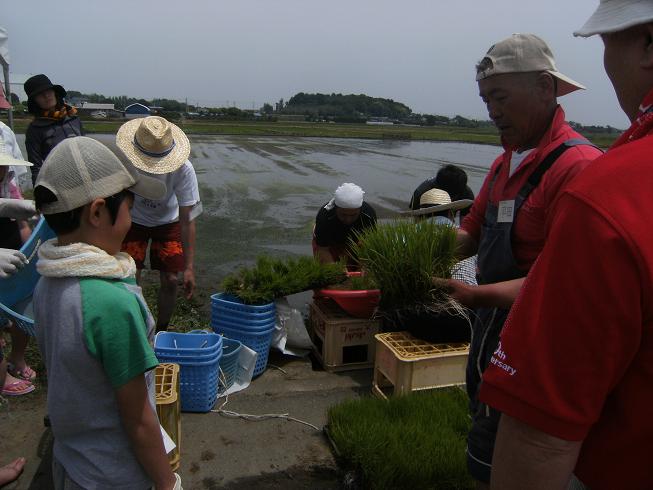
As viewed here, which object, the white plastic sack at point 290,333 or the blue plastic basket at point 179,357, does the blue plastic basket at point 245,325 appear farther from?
the blue plastic basket at point 179,357

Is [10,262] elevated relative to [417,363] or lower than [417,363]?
elevated

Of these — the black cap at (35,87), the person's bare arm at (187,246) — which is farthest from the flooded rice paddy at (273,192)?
the person's bare arm at (187,246)

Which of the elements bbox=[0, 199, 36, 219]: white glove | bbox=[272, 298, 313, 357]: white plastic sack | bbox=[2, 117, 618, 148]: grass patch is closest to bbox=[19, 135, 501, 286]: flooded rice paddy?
bbox=[0, 199, 36, 219]: white glove

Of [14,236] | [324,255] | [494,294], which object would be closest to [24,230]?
[14,236]

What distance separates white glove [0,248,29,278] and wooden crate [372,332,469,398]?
2.33m

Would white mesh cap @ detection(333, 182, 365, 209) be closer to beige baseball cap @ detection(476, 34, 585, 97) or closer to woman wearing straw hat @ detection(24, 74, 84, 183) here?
beige baseball cap @ detection(476, 34, 585, 97)

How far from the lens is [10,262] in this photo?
233cm

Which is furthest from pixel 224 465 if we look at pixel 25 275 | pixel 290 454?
pixel 25 275

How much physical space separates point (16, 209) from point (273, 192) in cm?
1028

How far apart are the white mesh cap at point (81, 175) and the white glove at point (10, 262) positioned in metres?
1.00

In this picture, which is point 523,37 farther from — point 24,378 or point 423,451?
point 24,378

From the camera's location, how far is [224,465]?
2965mm

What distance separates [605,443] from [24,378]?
382 cm

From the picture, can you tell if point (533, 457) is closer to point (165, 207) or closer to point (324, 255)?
point (165, 207)
